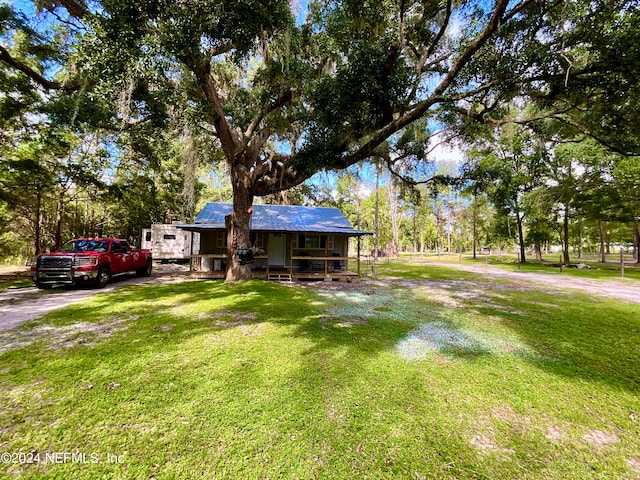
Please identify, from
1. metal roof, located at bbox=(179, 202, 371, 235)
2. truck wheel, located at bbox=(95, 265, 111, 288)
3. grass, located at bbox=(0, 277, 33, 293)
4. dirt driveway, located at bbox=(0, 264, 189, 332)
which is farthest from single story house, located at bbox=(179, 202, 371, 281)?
grass, located at bbox=(0, 277, 33, 293)

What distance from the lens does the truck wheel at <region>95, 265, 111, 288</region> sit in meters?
8.95

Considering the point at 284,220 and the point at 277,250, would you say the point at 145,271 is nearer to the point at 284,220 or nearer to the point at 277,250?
the point at 277,250

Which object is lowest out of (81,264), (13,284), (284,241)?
(13,284)

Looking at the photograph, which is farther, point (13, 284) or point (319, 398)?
point (13, 284)

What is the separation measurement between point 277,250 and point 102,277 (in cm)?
784

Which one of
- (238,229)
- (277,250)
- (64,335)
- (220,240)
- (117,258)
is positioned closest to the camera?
(64,335)

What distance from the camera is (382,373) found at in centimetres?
348

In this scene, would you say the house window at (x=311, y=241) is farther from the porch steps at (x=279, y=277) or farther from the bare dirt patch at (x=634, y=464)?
the bare dirt patch at (x=634, y=464)

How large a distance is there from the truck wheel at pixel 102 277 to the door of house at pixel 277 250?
24.0ft

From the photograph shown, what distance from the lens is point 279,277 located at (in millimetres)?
12672

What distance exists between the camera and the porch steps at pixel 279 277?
490 inches

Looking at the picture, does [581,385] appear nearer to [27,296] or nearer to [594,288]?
[594,288]

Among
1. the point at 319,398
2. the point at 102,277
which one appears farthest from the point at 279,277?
the point at 319,398

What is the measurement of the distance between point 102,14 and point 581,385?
11.2 m
